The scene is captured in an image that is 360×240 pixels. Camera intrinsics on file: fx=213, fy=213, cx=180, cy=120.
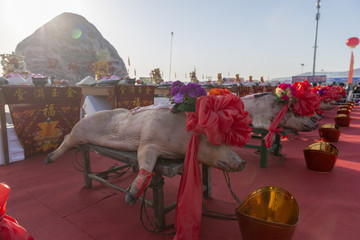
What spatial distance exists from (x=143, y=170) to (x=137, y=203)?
0.98m

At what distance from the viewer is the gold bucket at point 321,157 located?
10.8ft

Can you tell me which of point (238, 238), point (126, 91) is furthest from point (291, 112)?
point (126, 91)

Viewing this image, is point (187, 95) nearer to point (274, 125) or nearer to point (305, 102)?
point (274, 125)

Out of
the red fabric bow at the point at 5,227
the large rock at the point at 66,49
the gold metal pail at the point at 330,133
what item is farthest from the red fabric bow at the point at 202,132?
the large rock at the point at 66,49

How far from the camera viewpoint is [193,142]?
177 cm

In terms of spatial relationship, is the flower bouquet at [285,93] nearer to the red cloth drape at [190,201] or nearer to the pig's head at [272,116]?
A: the pig's head at [272,116]

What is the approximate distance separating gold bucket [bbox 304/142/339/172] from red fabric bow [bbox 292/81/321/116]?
602mm

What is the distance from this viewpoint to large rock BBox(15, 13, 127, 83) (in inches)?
802

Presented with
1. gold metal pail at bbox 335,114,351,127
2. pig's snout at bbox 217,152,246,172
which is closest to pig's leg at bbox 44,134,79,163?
pig's snout at bbox 217,152,246,172

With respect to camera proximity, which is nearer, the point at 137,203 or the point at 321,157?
the point at 137,203

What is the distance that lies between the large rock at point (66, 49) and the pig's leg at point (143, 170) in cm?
1784

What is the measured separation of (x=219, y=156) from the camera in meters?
1.76

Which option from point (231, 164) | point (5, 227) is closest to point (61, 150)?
point (5, 227)

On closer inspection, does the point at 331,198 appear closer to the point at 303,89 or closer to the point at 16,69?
the point at 303,89
